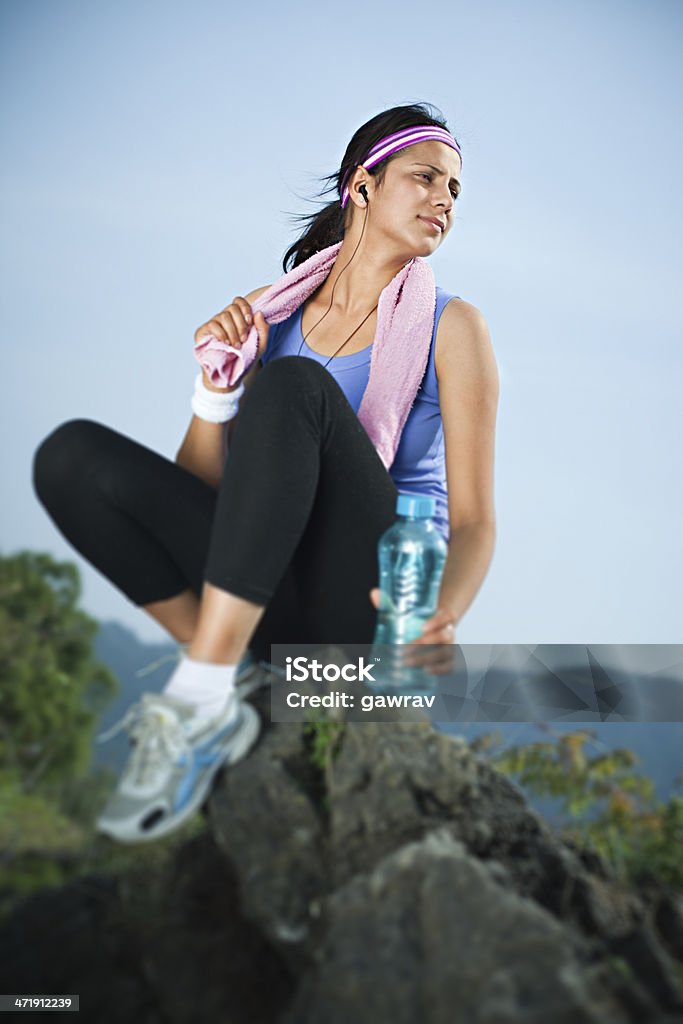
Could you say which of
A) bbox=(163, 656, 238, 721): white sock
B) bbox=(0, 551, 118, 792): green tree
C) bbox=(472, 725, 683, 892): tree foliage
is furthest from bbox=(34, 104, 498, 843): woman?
bbox=(472, 725, 683, 892): tree foliage

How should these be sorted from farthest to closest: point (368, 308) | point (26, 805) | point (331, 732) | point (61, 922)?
point (368, 308)
point (331, 732)
point (26, 805)
point (61, 922)

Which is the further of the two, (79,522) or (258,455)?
(79,522)

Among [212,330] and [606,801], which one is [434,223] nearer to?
[212,330]

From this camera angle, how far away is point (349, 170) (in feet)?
5.65

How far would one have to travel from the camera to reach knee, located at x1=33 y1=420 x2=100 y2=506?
3.87ft

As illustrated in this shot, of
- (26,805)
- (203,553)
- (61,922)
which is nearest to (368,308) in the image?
(203,553)

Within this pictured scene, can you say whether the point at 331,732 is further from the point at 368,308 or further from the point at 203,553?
the point at 368,308

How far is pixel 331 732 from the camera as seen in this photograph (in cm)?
115

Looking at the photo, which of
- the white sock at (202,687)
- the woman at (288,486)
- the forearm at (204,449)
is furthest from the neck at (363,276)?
the white sock at (202,687)

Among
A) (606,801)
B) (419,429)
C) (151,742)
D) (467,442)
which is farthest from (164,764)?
(419,429)

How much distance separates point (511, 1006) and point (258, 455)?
67 cm

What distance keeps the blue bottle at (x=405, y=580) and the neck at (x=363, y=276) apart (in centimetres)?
60

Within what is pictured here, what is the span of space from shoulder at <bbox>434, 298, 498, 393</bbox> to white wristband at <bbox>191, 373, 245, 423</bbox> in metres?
0.38

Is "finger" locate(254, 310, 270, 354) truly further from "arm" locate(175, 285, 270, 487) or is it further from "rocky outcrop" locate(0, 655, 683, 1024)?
"rocky outcrop" locate(0, 655, 683, 1024)
